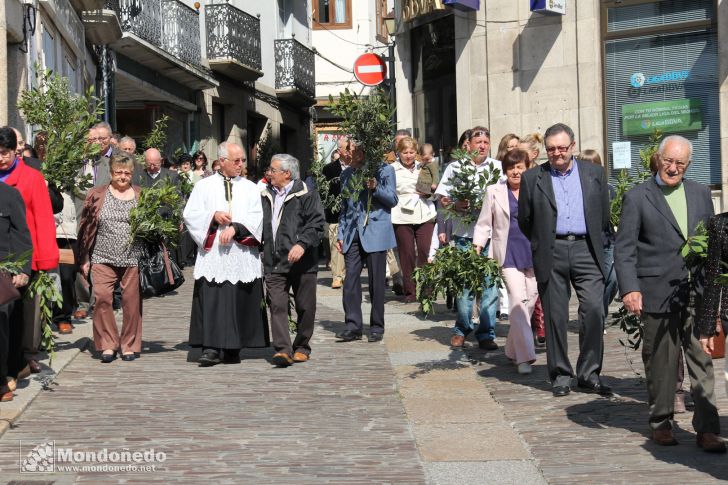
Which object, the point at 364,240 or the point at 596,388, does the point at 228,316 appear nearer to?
the point at 364,240

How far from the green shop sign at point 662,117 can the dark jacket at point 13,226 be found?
12036 millimetres

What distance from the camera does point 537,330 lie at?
12.1 metres

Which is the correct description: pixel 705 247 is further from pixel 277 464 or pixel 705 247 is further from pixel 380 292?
pixel 380 292

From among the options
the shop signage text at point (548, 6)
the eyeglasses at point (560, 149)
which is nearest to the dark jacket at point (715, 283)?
the eyeglasses at point (560, 149)

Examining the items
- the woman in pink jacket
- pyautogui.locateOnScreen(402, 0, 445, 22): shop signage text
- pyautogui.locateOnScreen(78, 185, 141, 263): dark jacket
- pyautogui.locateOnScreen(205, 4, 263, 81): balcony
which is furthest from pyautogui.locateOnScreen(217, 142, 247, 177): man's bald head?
pyautogui.locateOnScreen(205, 4, 263, 81): balcony

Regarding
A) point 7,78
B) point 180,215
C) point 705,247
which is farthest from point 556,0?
point 705,247

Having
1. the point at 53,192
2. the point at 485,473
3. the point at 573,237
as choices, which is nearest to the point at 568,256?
the point at 573,237

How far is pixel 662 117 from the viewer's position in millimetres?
19312

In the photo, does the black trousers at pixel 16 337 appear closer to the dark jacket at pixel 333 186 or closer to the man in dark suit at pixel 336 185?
the man in dark suit at pixel 336 185

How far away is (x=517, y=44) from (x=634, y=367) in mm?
11186

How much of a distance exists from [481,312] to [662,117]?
8809 millimetres

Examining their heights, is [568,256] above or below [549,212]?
below

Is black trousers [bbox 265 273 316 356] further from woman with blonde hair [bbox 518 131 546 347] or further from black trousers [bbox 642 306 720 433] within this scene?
black trousers [bbox 642 306 720 433]

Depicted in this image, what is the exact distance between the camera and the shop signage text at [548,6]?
64.4 ft
